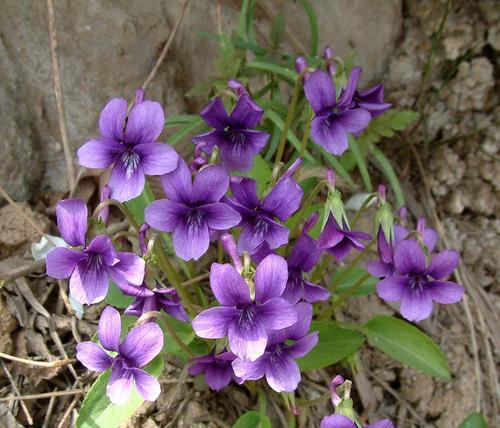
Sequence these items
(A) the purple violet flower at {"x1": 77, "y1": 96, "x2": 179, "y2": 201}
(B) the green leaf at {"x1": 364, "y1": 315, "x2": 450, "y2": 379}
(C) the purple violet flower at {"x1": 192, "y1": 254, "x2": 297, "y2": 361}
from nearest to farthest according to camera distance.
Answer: (C) the purple violet flower at {"x1": 192, "y1": 254, "x2": 297, "y2": 361}, (A) the purple violet flower at {"x1": 77, "y1": 96, "x2": 179, "y2": 201}, (B) the green leaf at {"x1": 364, "y1": 315, "x2": 450, "y2": 379}

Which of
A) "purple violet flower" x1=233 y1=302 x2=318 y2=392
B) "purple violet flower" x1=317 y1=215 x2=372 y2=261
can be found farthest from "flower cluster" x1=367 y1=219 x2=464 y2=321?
"purple violet flower" x1=233 y1=302 x2=318 y2=392

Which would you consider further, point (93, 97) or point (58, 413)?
point (93, 97)

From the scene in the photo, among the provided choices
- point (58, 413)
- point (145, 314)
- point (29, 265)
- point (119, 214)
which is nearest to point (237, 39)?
point (119, 214)

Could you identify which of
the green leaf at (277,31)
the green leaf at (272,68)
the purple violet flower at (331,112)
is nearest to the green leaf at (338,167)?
the green leaf at (272,68)

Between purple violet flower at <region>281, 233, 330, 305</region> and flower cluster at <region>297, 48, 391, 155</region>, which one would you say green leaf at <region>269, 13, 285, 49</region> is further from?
purple violet flower at <region>281, 233, 330, 305</region>

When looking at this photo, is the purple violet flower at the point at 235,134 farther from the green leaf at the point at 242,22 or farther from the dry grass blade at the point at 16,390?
the dry grass blade at the point at 16,390

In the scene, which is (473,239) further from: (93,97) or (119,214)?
(93,97)

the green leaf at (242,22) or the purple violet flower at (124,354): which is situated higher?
the green leaf at (242,22)
